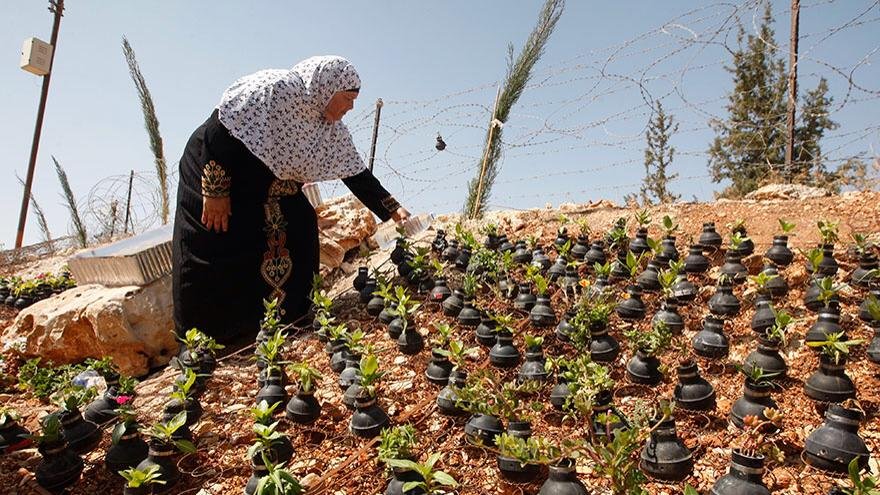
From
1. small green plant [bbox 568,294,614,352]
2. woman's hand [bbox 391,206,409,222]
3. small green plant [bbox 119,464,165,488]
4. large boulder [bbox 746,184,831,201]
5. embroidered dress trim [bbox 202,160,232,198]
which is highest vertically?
embroidered dress trim [bbox 202,160,232,198]

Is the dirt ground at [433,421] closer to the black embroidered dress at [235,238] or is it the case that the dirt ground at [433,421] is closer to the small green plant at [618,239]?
the black embroidered dress at [235,238]

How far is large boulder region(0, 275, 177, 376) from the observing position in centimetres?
420

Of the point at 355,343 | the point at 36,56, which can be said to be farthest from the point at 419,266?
the point at 36,56

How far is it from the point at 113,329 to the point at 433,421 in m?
3.16

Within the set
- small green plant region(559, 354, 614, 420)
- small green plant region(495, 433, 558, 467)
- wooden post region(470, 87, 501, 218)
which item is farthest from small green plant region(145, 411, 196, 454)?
wooden post region(470, 87, 501, 218)

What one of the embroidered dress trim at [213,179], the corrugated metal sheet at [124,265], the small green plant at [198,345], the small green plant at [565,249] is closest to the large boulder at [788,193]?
the small green plant at [565,249]

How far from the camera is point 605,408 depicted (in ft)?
6.16

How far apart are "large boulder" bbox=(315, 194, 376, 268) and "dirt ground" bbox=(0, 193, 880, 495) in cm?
199

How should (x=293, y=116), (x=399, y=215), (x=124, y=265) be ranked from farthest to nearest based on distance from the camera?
(x=124, y=265)
(x=399, y=215)
(x=293, y=116)

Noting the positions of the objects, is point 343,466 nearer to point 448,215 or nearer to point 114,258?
point 114,258

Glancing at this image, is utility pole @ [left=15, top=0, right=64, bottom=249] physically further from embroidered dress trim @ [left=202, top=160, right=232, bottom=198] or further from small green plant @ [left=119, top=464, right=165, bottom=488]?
small green plant @ [left=119, top=464, right=165, bottom=488]

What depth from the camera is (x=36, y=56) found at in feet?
29.2

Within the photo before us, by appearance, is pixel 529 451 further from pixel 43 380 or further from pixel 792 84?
pixel 792 84

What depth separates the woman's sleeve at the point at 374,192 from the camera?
3.78 meters
